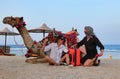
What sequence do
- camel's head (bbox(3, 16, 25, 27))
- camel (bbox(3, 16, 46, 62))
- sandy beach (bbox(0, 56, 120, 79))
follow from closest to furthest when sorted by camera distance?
sandy beach (bbox(0, 56, 120, 79)), camel (bbox(3, 16, 46, 62)), camel's head (bbox(3, 16, 25, 27))

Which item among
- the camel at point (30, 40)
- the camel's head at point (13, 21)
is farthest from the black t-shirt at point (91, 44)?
the camel's head at point (13, 21)

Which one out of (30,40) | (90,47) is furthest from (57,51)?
(30,40)

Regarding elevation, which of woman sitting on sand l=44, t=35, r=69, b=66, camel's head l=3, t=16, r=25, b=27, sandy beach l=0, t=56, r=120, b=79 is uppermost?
camel's head l=3, t=16, r=25, b=27

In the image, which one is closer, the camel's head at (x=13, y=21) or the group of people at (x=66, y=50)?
the group of people at (x=66, y=50)

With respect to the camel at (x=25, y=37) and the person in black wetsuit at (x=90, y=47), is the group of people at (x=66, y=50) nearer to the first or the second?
the person in black wetsuit at (x=90, y=47)

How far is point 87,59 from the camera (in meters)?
10.6

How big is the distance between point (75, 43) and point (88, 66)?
4.60 feet

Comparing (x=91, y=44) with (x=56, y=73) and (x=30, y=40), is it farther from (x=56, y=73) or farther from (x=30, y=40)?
(x=56, y=73)

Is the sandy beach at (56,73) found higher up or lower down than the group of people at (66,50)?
lower down

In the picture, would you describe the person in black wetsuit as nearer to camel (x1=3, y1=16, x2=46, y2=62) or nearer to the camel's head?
camel (x1=3, y1=16, x2=46, y2=62)

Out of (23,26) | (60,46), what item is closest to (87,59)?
(60,46)

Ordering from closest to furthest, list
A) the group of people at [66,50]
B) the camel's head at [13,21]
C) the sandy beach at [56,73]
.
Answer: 1. the sandy beach at [56,73]
2. the group of people at [66,50]
3. the camel's head at [13,21]

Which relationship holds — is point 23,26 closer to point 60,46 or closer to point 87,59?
point 60,46


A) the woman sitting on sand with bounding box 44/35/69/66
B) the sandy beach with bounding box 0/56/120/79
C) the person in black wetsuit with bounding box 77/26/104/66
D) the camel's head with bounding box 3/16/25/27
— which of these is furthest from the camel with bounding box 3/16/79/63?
the sandy beach with bounding box 0/56/120/79
